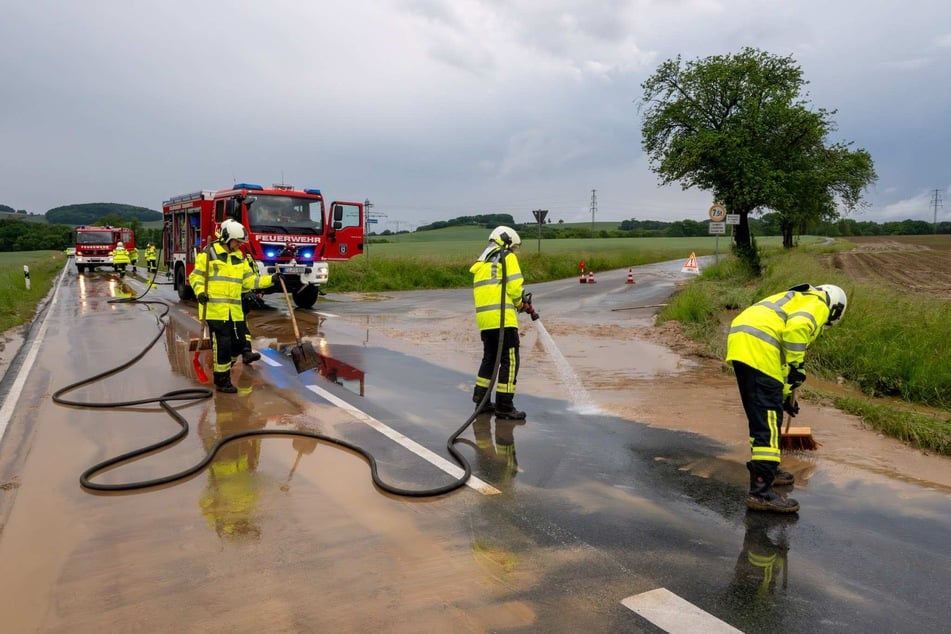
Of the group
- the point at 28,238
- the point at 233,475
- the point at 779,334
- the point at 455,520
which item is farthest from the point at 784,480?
the point at 28,238

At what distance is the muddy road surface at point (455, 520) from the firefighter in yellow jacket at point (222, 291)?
0.48 m

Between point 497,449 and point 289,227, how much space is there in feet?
35.9

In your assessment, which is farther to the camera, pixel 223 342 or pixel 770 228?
pixel 770 228

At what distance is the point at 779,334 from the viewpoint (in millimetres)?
4324

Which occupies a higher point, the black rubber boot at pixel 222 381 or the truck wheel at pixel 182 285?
the truck wheel at pixel 182 285

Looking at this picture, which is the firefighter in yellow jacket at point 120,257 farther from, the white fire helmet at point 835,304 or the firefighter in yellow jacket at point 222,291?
the white fire helmet at point 835,304

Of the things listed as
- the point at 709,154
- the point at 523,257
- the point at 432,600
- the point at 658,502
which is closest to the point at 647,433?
the point at 658,502

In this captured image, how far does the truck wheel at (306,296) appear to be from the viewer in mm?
16281

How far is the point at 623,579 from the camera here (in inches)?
134

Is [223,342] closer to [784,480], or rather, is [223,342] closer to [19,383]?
[19,383]

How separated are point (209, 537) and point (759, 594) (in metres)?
3.00

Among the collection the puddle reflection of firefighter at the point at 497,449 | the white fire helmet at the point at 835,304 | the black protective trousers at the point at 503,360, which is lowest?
the puddle reflection of firefighter at the point at 497,449

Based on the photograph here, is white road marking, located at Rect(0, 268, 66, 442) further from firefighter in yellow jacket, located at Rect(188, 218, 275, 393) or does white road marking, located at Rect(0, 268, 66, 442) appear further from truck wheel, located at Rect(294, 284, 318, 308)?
truck wheel, located at Rect(294, 284, 318, 308)

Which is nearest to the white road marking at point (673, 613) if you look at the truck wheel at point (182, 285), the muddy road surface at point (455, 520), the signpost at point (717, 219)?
the muddy road surface at point (455, 520)
